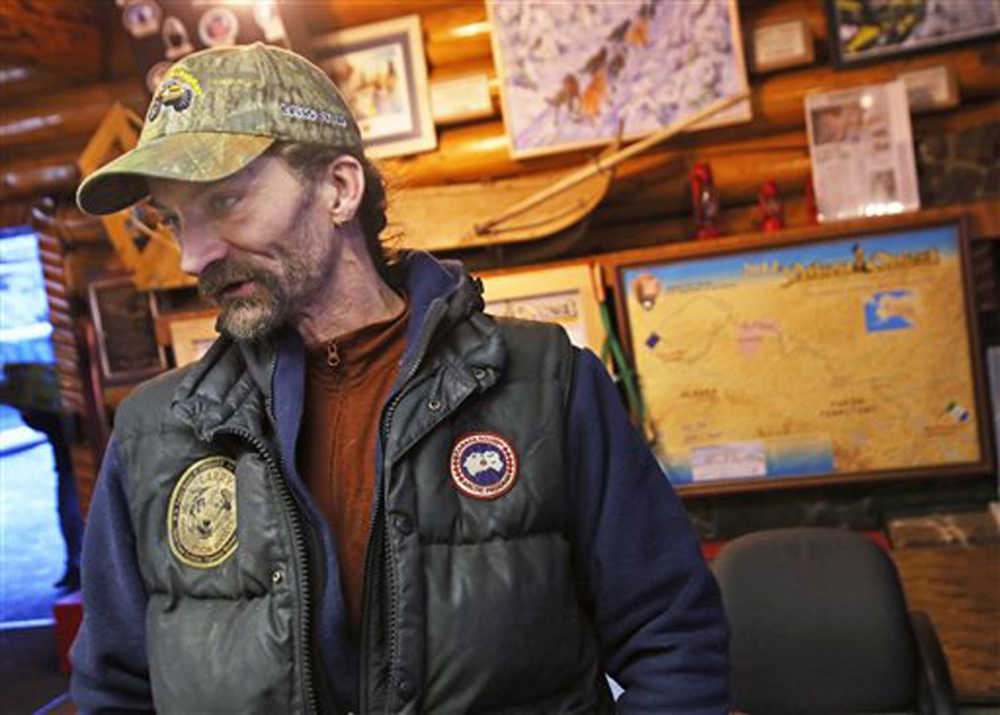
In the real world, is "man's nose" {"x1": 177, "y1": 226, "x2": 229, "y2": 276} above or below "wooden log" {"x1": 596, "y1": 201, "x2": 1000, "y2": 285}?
above

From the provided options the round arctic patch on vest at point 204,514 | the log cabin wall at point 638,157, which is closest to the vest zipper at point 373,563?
the round arctic patch on vest at point 204,514

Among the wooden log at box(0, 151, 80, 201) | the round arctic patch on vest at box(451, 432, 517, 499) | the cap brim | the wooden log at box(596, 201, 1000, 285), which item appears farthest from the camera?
the wooden log at box(0, 151, 80, 201)

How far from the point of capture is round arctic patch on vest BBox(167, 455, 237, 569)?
1484mm

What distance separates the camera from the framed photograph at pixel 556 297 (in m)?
3.64

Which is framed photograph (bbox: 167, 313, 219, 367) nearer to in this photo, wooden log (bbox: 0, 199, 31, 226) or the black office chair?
wooden log (bbox: 0, 199, 31, 226)

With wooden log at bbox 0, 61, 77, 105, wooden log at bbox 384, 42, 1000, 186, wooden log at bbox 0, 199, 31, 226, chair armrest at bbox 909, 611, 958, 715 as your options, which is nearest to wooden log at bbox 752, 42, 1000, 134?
wooden log at bbox 384, 42, 1000, 186

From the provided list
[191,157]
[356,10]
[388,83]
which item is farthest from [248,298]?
[356,10]

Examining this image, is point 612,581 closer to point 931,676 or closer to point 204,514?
point 204,514

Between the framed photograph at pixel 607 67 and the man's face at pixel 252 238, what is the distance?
7.50 ft

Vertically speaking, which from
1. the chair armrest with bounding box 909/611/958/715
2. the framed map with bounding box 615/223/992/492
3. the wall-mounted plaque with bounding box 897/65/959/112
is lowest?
the chair armrest with bounding box 909/611/958/715

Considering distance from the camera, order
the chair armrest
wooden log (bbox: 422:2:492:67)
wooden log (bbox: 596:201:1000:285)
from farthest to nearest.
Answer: wooden log (bbox: 422:2:492:67) < wooden log (bbox: 596:201:1000:285) < the chair armrest

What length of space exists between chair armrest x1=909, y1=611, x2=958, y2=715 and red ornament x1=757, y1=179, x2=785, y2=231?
4.79ft

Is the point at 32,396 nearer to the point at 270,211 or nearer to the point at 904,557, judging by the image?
the point at 270,211

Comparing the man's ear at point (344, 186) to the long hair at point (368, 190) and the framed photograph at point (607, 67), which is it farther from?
the framed photograph at point (607, 67)
